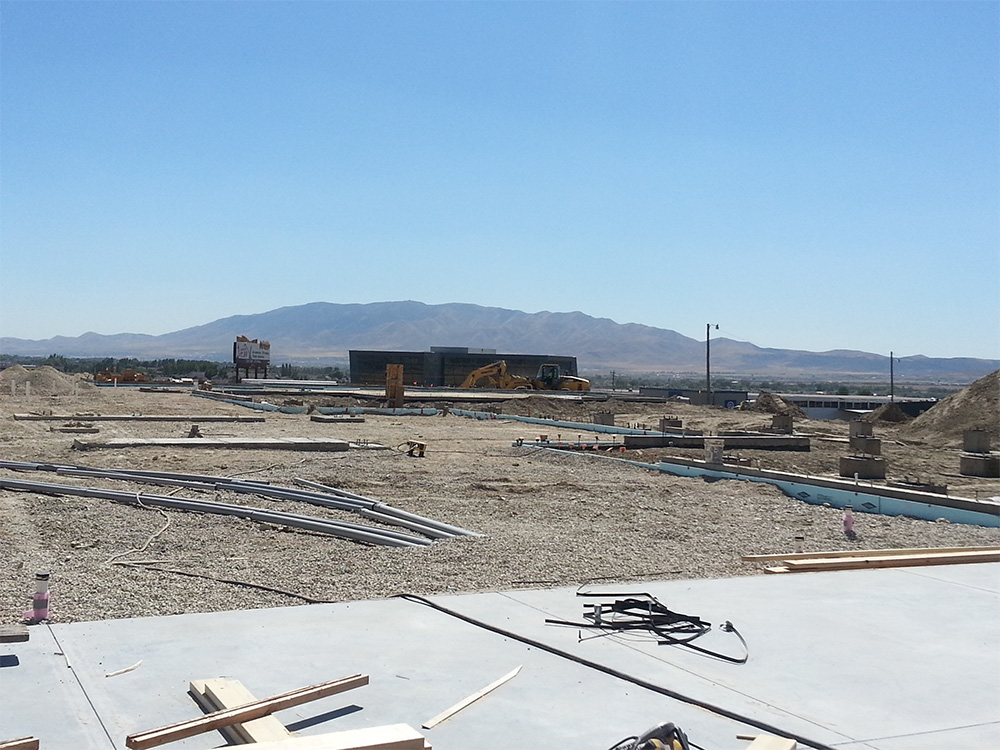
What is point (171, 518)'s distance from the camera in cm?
1238

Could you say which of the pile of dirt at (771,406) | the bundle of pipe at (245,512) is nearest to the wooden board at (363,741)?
the bundle of pipe at (245,512)

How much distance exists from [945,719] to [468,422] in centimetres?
2935

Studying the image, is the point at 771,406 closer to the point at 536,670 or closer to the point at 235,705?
the point at 536,670

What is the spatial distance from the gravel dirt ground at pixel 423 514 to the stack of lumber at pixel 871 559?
1.25ft

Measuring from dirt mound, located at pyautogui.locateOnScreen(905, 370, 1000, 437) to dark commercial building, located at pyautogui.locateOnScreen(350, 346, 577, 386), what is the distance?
51091 mm

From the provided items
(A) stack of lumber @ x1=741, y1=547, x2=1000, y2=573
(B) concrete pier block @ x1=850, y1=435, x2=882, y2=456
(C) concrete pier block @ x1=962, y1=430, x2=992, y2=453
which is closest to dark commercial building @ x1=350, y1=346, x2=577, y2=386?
(C) concrete pier block @ x1=962, y1=430, x2=992, y2=453

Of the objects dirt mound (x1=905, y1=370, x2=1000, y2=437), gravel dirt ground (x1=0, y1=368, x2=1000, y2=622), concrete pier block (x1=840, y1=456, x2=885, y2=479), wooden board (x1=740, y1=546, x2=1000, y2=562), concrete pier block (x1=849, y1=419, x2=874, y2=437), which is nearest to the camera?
gravel dirt ground (x1=0, y1=368, x2=1000, y2=622)

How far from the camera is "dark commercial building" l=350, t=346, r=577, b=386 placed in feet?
282

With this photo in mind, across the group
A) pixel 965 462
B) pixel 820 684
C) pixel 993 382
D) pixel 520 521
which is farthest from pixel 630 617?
pixel 993 382

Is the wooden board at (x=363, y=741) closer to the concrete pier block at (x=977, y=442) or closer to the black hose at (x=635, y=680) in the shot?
the black hose at (x=635, y=680)

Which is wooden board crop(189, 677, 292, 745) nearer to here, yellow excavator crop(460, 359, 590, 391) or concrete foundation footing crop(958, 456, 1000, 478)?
concrete foundation footing crop(958, 456, 1000, 478)

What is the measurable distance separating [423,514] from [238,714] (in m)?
8.33

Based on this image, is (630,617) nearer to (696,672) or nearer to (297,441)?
(696,672)

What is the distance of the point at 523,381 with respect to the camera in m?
63.8
